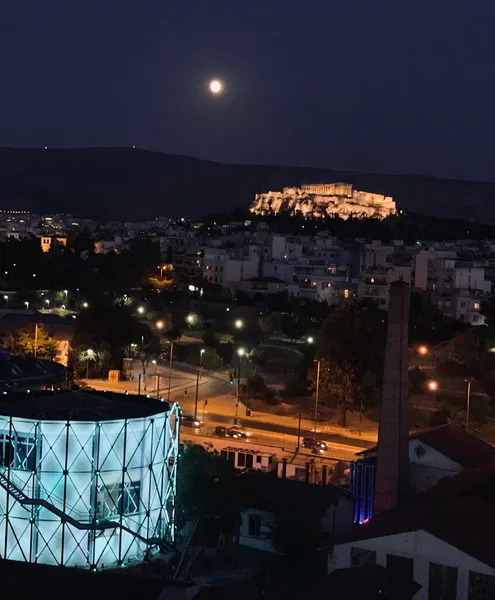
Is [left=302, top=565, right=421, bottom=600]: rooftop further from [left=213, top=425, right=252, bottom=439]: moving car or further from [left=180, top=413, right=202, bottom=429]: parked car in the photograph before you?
[left=180, top=413, right=202, bottom=429]: parked car

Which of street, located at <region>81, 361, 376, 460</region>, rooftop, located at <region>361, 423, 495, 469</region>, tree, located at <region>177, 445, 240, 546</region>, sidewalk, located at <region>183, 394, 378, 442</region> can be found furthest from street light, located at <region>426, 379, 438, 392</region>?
tree, located at <region>177, 445, 240, 546</region>

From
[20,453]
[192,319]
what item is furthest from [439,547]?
[192,319]

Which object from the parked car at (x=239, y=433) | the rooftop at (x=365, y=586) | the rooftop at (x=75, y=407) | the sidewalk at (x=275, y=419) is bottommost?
the sidewalk at (x=275, y=419)

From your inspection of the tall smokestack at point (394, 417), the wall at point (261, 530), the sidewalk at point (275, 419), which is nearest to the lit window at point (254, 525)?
the wall at point (261, 530)

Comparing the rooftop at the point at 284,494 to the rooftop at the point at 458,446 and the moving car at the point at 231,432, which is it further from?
the moving car at the point at 231,432

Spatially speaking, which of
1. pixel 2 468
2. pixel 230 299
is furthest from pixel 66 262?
pixel 2 468

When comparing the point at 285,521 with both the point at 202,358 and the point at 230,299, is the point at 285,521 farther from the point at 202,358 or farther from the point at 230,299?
the point at 230,299
